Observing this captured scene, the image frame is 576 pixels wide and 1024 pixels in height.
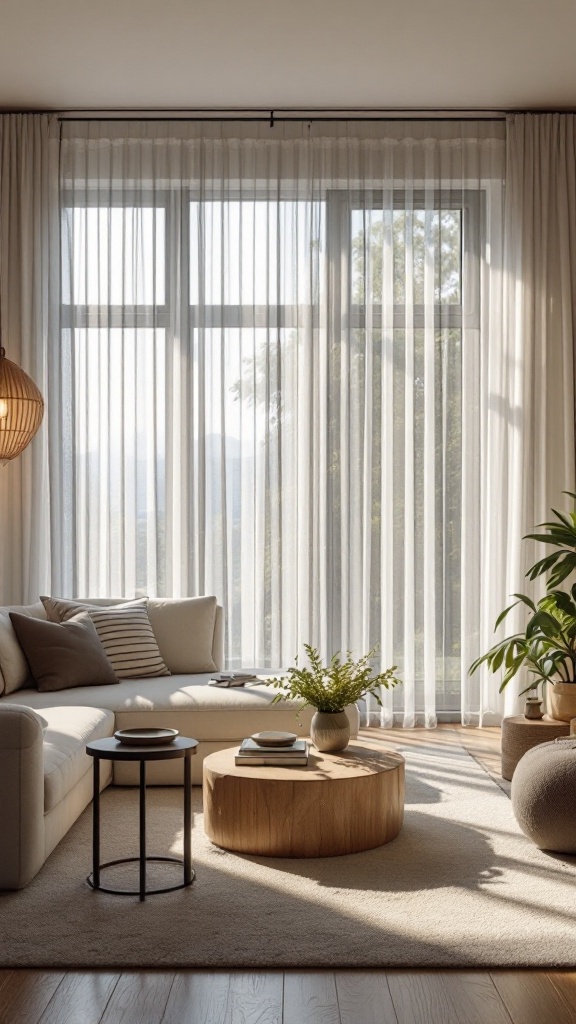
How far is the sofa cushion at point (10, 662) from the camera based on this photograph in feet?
14.1

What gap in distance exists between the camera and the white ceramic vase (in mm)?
3629

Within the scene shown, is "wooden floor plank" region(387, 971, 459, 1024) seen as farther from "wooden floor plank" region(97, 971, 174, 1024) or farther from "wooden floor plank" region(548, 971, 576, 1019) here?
"wooden floor plank" region(97, 971, 174, 1024)

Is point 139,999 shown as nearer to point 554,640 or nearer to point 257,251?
point 554,640

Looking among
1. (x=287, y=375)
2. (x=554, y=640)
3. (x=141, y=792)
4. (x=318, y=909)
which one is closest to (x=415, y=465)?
(x=287, y=375)

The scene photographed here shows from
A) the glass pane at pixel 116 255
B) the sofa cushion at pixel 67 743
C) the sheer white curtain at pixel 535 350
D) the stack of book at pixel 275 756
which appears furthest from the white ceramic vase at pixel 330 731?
the glass pane at pixel 116 255

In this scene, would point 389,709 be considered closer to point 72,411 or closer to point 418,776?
point 418,776

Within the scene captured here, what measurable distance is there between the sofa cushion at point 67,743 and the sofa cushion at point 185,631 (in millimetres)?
819

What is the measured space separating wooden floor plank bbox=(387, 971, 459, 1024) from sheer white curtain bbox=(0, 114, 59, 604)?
3579 millimetres

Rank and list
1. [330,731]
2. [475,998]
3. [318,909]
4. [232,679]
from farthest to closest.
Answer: [232,679] → [330,731] → [318,909] → [475,998]

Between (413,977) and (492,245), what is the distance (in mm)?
4224

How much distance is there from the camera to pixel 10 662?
14.2ft

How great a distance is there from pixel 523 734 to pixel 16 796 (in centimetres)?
219

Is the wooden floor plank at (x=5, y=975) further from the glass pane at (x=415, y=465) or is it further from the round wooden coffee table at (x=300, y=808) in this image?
the glass pane at (x=415, y=465)

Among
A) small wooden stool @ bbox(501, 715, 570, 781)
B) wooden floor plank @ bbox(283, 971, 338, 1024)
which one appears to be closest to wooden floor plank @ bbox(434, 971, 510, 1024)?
wooden floor plank @ bbox(283, 971, 338, 1024)
